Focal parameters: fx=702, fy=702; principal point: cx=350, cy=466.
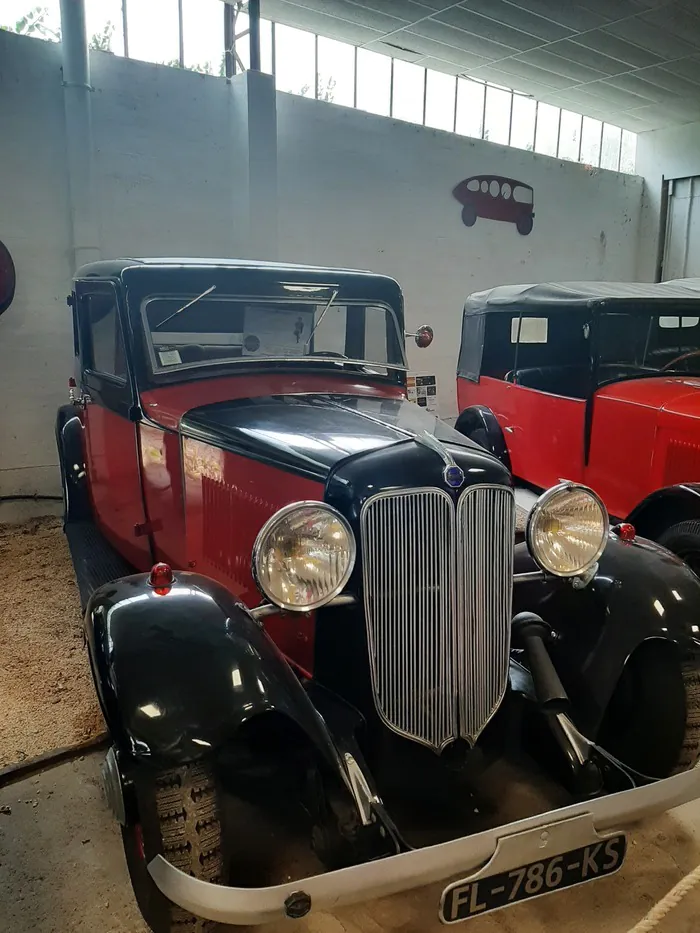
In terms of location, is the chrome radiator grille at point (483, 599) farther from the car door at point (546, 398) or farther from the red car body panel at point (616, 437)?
the car door at point (546, 398)

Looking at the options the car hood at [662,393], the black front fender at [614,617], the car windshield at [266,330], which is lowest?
the black front fender at [614,617]

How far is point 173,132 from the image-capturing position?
5840 mm

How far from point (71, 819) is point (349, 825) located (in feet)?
3.75

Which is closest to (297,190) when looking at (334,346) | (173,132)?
(173,132)

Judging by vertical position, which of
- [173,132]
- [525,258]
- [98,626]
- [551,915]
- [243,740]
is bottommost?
[551,915]

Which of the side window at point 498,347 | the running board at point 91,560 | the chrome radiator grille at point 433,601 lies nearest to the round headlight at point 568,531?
the chrome radiator grille at point 433,601

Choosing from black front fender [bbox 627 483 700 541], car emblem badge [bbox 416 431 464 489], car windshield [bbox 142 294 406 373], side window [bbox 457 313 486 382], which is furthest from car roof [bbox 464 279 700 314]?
car emblem badge [bbox 416 431 464 489]

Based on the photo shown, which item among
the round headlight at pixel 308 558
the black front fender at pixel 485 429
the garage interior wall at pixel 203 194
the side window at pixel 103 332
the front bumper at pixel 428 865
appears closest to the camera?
the front bumper at pixel 428 865

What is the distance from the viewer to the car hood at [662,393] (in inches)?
148

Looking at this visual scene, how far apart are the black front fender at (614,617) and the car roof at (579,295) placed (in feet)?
8.03

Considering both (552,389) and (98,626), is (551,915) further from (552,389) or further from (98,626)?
(552,389)

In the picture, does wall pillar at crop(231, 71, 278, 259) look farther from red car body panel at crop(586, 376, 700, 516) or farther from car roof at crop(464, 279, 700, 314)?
red car body panel at crop(586, 376, 700, 516)

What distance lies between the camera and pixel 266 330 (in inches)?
118

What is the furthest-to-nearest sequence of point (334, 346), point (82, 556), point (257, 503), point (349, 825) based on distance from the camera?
point (82, 556) < point (334, 346) < point (257, 503) < point (349, 825)
